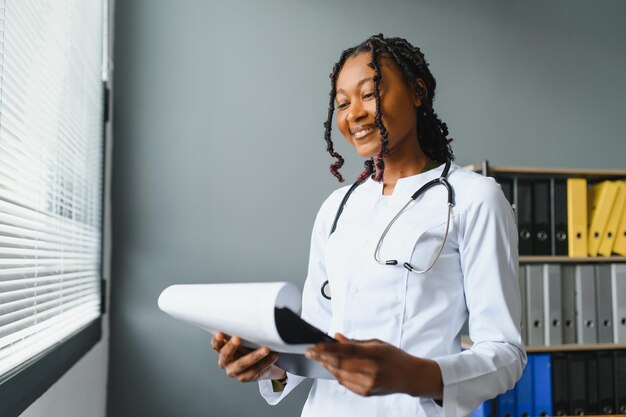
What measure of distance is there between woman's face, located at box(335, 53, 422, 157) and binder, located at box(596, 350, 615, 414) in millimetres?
1722

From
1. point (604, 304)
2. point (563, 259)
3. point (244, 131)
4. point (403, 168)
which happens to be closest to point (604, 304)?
point (604, 304)

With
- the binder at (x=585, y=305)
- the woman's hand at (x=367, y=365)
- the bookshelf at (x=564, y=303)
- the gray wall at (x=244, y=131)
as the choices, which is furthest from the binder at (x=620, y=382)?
the woman's hand at (x=367, y=365)

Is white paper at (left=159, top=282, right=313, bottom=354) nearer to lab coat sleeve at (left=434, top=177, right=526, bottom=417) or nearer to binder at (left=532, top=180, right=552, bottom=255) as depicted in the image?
lab coat sleeve at (left=434, top=177, right=526, bottom=417)

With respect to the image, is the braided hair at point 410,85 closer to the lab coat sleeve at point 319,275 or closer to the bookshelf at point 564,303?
the lab coat sleeve at point 319,275

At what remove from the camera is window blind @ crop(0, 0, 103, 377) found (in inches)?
45.3

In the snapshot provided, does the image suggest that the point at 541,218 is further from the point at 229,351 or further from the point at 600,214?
the point at 229,351

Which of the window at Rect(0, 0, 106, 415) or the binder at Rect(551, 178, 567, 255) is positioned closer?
the window at Rect(0, 0, 106, 415)

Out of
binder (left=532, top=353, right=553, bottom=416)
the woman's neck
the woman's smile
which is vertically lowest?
binder (left=532, top=353, right=553, bottom=416)

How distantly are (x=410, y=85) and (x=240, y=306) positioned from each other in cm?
62

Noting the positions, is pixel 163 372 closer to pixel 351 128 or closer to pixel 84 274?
pixel 84 274

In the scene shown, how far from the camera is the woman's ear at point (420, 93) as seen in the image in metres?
1.13

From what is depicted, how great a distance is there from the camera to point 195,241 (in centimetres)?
245

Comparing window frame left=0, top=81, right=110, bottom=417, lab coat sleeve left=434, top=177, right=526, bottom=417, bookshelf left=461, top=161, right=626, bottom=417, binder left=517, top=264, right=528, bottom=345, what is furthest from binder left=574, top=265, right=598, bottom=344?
window frame left=0, top=81, right=110, bottom=417

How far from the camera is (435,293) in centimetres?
100
